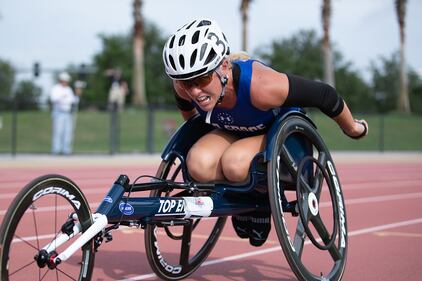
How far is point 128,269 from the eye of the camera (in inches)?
Result: 197

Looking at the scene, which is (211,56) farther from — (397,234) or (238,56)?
(397,234)

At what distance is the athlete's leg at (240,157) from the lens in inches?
166

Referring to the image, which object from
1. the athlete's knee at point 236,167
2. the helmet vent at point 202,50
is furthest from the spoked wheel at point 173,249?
the helmet vent at point 202,50

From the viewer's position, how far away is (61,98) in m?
17.5

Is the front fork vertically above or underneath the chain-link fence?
underneath

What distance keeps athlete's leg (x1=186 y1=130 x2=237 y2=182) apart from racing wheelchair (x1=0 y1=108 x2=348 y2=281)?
0.29 feet

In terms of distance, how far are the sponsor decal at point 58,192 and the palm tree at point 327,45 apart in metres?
30.7

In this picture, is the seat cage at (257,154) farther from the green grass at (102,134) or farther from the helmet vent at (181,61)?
the green grass at (102,134)

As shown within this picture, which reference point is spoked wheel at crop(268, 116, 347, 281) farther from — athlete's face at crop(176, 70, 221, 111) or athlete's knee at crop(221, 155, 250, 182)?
athlete's face at crop(176, 70, 221, 111)

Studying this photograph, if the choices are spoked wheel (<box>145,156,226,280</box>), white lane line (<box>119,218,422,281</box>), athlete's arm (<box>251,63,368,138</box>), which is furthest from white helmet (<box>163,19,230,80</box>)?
white lane line (<box>119,218,422,281</box>)

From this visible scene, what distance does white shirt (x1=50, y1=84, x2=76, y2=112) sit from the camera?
57.1 feet

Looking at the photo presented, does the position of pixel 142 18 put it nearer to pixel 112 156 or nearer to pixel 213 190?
pixel 112 156

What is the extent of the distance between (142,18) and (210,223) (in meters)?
28.2

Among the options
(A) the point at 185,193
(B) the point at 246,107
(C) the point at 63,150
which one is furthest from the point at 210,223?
(C) the point at 63,150
